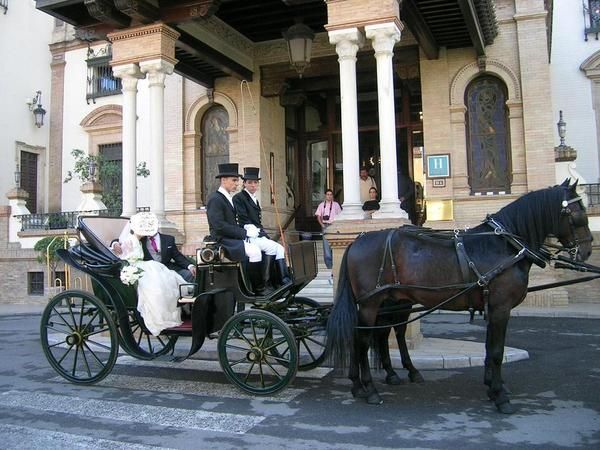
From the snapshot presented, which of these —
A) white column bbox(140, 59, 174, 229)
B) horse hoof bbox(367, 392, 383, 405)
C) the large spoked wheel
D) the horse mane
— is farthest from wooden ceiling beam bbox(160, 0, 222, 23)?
horse hoof bbox(367, 392, 383, 405)

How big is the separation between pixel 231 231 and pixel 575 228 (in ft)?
10.7

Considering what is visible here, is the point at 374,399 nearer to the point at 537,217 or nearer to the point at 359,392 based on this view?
the point at 359,392

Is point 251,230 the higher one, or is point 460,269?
point 251,230

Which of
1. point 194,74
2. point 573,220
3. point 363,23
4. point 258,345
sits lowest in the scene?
point 258,345

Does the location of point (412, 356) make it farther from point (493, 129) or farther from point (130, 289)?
point (493, 129)

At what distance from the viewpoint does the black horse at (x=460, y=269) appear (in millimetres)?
4906

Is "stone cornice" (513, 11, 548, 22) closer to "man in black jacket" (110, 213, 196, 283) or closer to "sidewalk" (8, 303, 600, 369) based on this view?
"sidewalk" (8, 303, 600, 369)

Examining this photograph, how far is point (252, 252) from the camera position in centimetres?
593

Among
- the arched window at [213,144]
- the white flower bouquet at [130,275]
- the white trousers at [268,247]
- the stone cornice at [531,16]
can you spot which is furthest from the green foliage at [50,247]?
the stone cornice at [531,16]

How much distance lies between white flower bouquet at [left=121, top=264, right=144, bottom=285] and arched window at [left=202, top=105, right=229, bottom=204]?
27.5 feet

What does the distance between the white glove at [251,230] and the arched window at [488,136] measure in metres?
7.61

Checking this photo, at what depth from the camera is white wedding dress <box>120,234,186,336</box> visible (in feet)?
19.4

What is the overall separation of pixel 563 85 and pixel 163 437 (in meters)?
14.4

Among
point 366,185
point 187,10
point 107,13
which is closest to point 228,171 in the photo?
point 187,10
